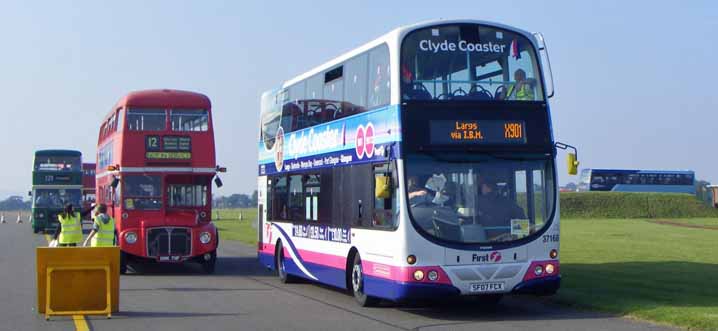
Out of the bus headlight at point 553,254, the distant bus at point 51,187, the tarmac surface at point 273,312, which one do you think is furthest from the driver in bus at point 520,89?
the distant bus at point 51,187

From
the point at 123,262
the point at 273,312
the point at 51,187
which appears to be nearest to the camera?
the point at 273,312

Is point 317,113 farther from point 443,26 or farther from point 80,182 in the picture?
point 80,182

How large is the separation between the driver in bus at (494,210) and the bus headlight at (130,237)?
1106 centimetres

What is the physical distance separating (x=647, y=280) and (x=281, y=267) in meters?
7.31

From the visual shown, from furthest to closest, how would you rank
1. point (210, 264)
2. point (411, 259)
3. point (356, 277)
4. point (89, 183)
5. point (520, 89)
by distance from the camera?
point (89, 183), point (210, 264), point (356, 277), point (520, 89), point (411, 259)

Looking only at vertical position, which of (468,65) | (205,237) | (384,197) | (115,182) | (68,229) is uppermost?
(468,65)

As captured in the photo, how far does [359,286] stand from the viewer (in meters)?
15.2

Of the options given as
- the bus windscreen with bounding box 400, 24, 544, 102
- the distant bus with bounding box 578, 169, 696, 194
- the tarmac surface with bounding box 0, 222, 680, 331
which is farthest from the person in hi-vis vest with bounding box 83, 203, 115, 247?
the distant bus with bounding box 578, 169, 696, 194

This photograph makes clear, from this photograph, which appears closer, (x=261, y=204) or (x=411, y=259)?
(x=411, y=259)

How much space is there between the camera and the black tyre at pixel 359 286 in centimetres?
1504

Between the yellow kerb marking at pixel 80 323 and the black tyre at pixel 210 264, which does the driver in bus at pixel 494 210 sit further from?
the black tyre at pixel 210 264

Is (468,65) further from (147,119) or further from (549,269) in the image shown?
(147,119)

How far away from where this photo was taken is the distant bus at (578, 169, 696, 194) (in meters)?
87.9

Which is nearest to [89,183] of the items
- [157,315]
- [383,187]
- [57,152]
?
[57,152]
